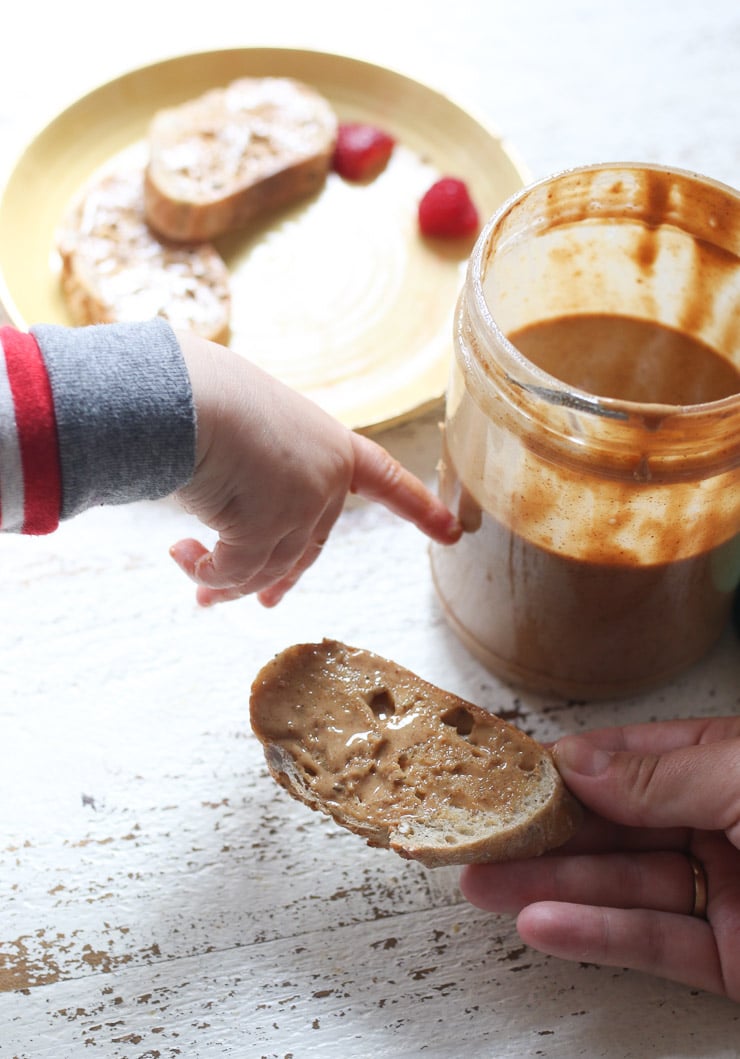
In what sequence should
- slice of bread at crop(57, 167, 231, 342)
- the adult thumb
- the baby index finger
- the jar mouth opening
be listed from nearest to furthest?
the jar mouth opening → the adult thumb → the baby index finger → slice of bread at crop(57, 167, 231, 342)

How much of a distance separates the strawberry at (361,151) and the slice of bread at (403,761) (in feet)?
2.40

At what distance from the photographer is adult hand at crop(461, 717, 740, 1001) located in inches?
40.9

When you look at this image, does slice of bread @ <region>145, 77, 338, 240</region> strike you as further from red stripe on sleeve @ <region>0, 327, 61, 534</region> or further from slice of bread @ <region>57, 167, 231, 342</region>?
red stripe on sleeve @ <region>0, 327, 61, 534</region>

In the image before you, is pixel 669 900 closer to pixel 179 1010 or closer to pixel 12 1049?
pixel 179 1010

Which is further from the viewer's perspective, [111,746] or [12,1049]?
[111,746]

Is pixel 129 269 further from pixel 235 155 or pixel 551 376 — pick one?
pixel 551 376

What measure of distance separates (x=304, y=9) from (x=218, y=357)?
0.96 meters

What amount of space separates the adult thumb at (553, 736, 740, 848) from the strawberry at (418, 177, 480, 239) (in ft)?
2.32

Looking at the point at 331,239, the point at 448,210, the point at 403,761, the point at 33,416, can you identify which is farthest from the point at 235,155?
the point at 403,761

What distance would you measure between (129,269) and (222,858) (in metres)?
0.71

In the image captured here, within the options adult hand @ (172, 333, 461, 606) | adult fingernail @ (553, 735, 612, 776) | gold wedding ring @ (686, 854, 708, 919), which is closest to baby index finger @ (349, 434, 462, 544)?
adult hand @ (172, 333, 461, 606)

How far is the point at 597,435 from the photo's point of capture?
0.95 m

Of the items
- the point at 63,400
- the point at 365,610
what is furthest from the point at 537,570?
the point at 63,400

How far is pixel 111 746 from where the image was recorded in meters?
1.20
